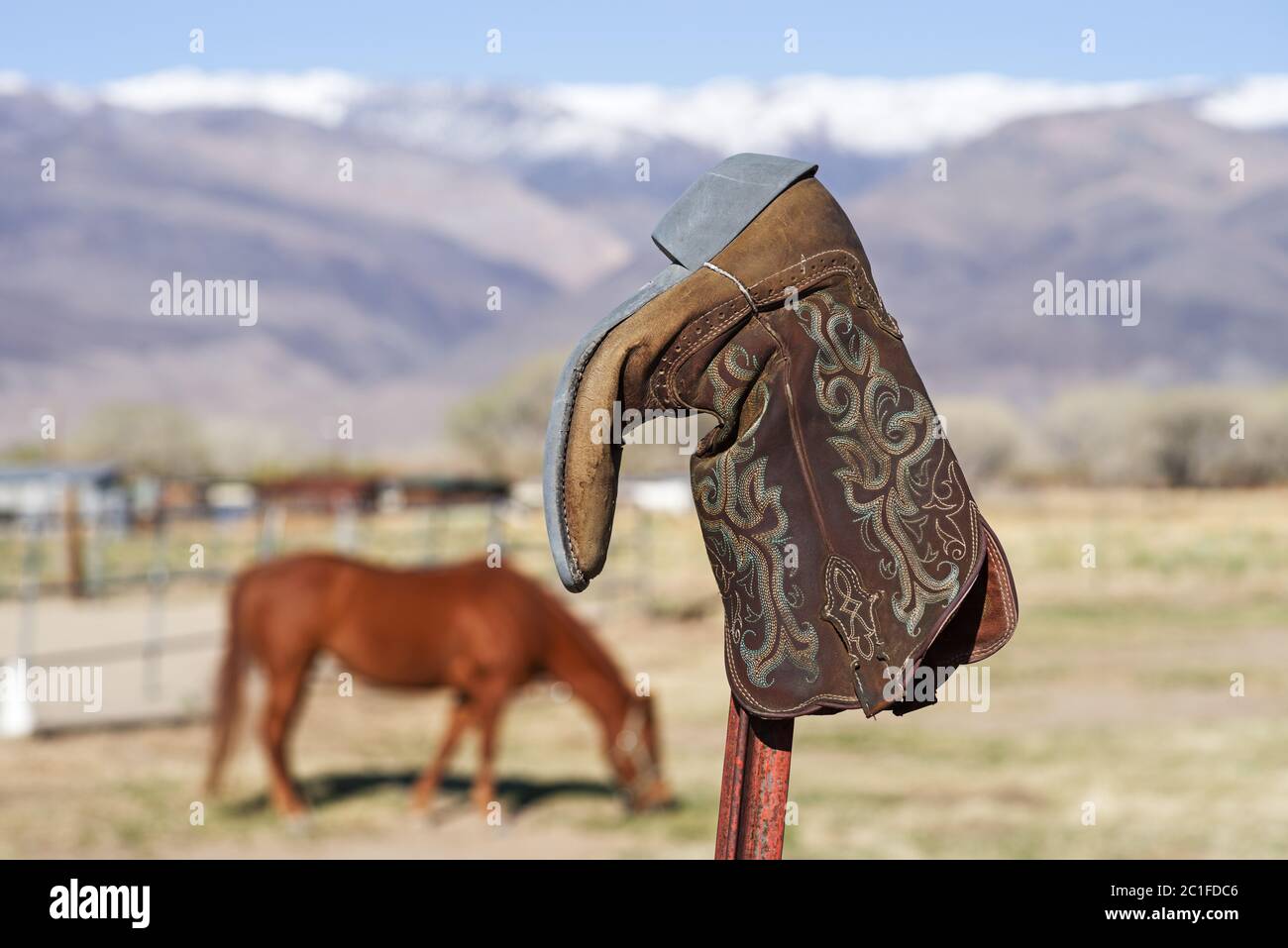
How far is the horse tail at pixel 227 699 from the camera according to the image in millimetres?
8867

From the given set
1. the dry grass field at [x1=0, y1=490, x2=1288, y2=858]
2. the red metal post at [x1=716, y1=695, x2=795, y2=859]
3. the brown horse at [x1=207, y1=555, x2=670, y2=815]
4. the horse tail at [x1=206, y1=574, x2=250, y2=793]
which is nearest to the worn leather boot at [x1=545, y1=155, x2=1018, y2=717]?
the red metal post at [x1=716, y1=695, x2=795, y2=859]

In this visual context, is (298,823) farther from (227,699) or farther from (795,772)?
(795,772)

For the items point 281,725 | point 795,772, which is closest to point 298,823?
point 281,725

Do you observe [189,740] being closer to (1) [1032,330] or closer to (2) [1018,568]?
(2) [1018,568]

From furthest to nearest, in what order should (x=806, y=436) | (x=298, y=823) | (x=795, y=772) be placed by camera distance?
1. (x=795, y=772)
2. (x=298, y=823)
3. (x=806, y=436)

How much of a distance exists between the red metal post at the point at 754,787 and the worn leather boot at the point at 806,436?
59 mm

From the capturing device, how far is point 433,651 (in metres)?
9.04

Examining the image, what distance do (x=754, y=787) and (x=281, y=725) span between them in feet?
25.0

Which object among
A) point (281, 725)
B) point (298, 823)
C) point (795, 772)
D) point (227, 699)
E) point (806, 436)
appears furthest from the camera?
point (795, 772)

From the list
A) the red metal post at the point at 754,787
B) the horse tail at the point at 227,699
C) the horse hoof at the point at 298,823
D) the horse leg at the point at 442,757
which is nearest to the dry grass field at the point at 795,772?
the horse hoof at the point at 298,823
